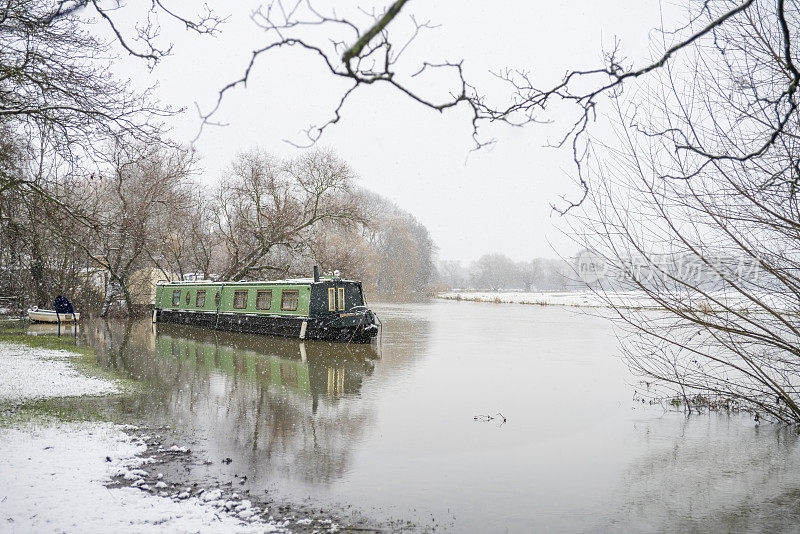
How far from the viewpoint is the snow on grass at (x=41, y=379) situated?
27.2ft

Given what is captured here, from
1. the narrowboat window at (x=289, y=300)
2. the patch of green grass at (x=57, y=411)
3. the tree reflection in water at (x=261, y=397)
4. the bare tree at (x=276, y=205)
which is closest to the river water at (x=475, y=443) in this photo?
the tree reflection in water at (x=261, y=397)

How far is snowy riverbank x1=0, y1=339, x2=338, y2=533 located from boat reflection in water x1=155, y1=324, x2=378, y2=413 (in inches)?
120

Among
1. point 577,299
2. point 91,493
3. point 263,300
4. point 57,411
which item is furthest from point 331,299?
point 577,299

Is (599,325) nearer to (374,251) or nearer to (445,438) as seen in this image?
(445,438)

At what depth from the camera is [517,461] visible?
6473 millimetres

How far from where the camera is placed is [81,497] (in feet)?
14.6

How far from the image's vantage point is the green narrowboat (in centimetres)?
1627

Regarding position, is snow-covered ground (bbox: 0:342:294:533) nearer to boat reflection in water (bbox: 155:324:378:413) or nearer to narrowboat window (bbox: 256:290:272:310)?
boat reflection in water (bbox: 155:324:378:413)

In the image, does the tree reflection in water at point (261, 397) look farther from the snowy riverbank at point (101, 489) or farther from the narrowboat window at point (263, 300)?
the narrowboat window at point (263, 300)

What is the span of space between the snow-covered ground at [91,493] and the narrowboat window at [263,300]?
11.1 metres

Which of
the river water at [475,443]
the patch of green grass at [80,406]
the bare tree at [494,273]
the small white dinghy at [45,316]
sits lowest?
the river water at [475,443]

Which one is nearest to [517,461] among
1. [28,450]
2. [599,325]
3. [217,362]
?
[28,450]

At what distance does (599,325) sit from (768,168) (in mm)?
19154

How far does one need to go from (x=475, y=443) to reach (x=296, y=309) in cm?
1054
